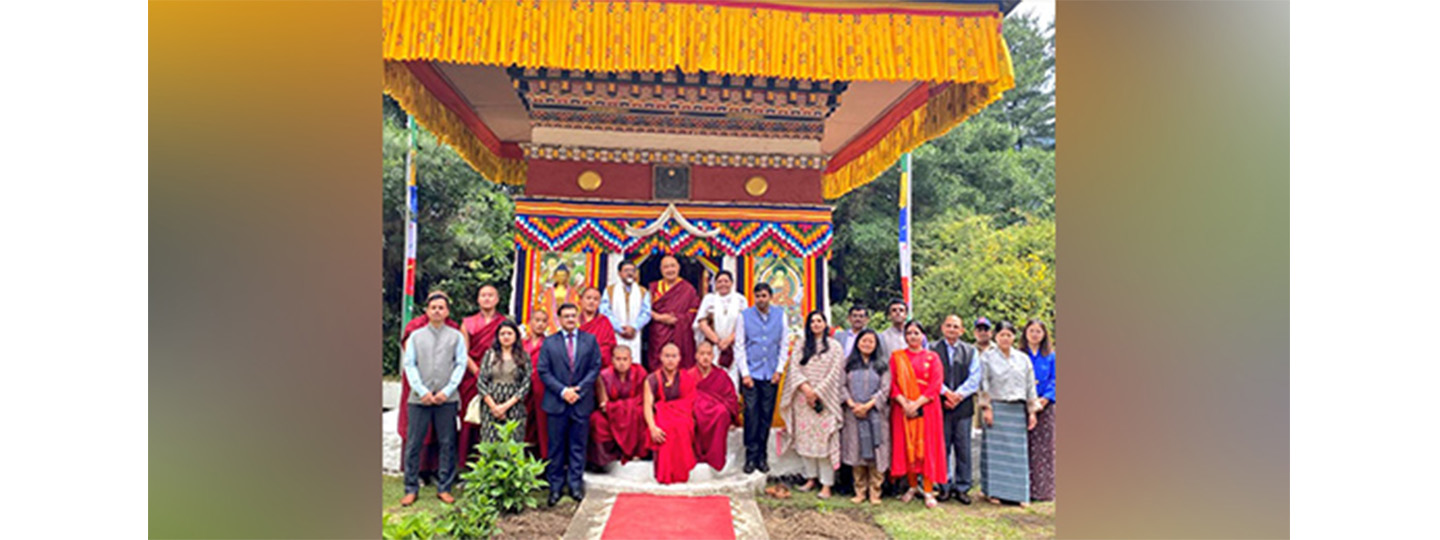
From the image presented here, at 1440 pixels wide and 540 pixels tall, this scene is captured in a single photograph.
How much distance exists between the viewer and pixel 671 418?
5.34m

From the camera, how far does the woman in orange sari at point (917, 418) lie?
17.5 feet

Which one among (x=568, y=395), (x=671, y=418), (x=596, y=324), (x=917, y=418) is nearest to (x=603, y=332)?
(x=596, y=324)

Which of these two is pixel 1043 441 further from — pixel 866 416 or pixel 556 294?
pixel 556 294

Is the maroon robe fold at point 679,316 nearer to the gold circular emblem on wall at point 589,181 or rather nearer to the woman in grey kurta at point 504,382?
the gold circular emblem on wall at point 589,181

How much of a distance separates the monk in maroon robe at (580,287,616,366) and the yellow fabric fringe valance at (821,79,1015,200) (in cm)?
276

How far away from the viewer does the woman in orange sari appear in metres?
5.34

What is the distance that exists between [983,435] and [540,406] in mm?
3063

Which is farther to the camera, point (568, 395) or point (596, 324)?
point (596, 324)

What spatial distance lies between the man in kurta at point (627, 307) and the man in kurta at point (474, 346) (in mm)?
910

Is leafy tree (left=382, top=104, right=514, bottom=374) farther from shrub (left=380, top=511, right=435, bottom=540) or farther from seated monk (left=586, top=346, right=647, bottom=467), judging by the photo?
shrub (left=380, top=511, right=435, bottom=540)

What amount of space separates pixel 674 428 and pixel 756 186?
8.61 feet
